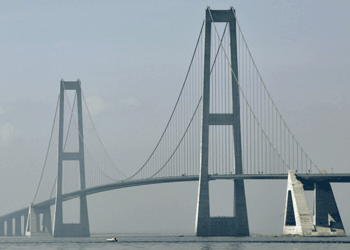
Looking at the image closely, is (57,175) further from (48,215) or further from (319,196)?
(319,196)

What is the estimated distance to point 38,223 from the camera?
105938 mm

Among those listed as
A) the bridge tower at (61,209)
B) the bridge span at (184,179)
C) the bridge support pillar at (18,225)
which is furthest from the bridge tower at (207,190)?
the bridge support pillar at (18,225)

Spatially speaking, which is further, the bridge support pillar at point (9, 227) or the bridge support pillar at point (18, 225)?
the bridge support pillar at point (9, 227)

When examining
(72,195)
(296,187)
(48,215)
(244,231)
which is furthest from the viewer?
(48,215)

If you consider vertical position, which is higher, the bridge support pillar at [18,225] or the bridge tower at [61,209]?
the bridge tower at [61,209]

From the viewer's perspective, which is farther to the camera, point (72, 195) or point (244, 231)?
point (72, 195)

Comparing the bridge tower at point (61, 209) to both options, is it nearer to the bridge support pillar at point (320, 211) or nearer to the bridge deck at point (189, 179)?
the bridge deck at point (189, 179)

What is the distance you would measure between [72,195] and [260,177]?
32.5 m

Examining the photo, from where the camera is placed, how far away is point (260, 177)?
2576 inches

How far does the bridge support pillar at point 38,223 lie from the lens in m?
104

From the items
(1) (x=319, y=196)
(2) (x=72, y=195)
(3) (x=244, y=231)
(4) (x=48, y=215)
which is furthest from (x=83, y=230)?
(1) (x=319, y=196)

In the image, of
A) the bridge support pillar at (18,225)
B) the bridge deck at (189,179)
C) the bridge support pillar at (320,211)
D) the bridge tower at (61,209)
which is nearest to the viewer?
the bridge deck at (189,179)

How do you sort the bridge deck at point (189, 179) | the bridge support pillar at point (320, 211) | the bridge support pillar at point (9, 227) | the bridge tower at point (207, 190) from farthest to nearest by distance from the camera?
the bridge support pillar at point (9, 227), the bridge tower at point (207, 190), the bridge support pillar at point (320, 211), the bridge deck at point (189, 179)

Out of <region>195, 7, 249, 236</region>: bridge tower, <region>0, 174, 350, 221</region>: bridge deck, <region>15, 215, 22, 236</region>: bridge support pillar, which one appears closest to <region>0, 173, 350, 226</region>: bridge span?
<region>0, 174, 350, 221</region>: bridge deck
